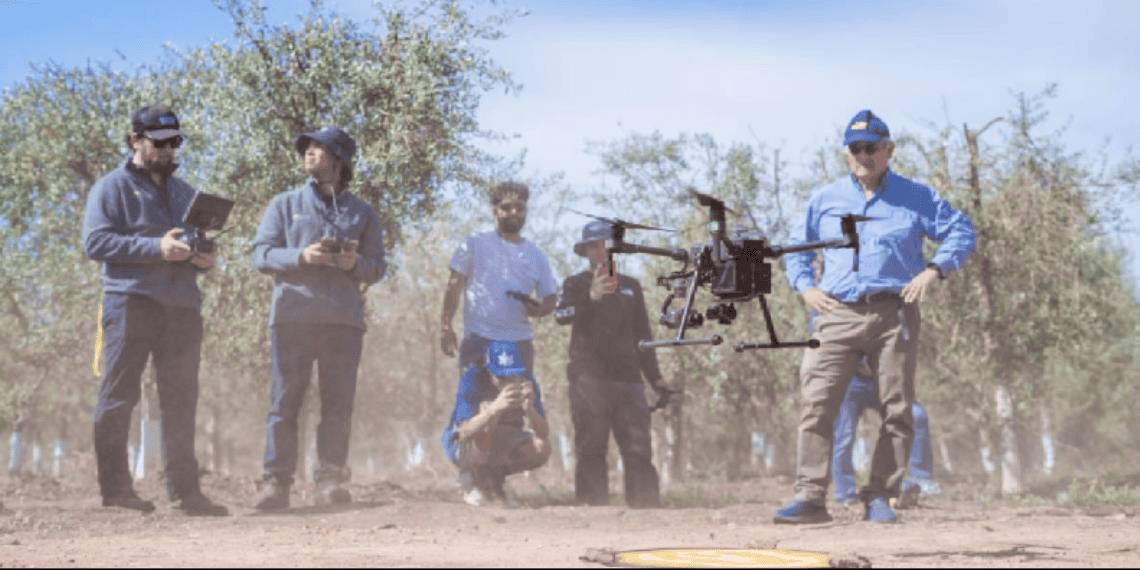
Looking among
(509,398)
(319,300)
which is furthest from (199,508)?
(509,398)

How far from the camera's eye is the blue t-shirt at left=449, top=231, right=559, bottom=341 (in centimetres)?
963

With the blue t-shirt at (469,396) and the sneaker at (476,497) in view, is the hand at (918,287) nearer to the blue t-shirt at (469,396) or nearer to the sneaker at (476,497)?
the blue t-shirt at (469,396)

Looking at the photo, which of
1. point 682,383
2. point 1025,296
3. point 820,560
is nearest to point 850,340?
point 820,560

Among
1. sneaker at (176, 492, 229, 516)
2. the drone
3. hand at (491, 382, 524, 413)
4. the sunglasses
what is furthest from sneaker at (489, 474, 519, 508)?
the drone

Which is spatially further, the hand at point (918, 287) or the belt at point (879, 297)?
the belt at point (879, 297)

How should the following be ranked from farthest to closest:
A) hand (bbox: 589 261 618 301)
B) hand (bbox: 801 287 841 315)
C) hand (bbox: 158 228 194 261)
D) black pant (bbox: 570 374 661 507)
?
1. black pant (bbox: 570 374 661 507)
2. hand (bbox: 589 261 618 301)
3. hand (bbox: 158 228 194 261)
4. hand (bbox: 801 287 841 315)

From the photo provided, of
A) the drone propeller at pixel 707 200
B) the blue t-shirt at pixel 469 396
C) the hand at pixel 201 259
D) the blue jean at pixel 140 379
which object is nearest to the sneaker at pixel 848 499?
the blue t-shirt at pixel 469 396

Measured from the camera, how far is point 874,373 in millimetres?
7957

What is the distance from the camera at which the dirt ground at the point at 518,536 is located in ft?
17.2

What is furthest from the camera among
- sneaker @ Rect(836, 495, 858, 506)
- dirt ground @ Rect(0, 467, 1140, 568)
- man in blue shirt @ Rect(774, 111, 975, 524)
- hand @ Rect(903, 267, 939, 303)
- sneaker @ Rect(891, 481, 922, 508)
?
sneaker @ Rect(836, 495, 858, 506)

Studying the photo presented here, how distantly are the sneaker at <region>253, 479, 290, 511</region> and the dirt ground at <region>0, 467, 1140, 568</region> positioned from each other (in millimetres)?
94

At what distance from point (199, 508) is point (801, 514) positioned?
14.0 ft

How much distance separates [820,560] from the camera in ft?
17.2

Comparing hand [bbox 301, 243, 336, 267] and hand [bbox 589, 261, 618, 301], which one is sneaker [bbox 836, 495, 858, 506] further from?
hand [bbox 301, 243, 336, 267]
